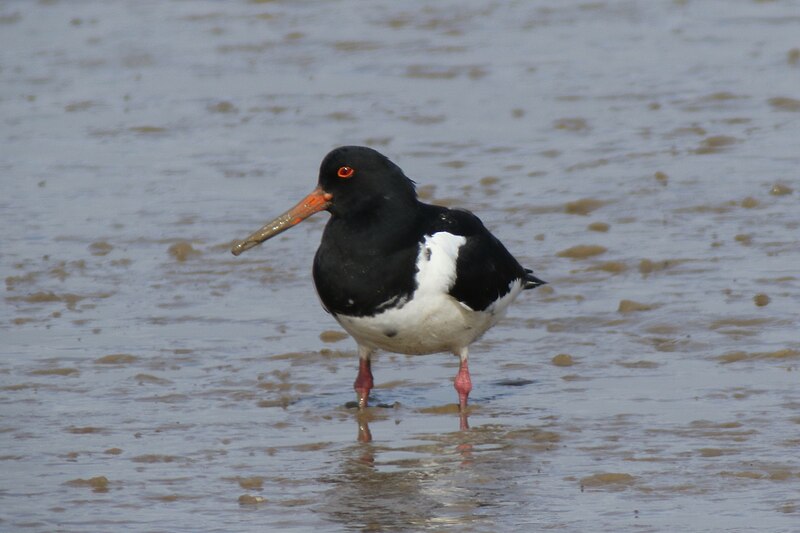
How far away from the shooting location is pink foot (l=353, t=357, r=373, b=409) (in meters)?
8.41

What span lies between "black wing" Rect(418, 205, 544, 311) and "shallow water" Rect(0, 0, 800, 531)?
582 mm

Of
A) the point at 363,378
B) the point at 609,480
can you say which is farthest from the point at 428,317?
the point at 609,480

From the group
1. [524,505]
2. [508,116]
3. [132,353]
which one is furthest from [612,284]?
[508,116]

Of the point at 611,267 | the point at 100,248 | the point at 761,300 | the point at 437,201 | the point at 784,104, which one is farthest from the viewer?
the point at 784,104

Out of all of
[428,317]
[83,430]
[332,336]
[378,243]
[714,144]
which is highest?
[378,243]

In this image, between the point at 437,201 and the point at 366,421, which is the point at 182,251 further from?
the point at 366,421

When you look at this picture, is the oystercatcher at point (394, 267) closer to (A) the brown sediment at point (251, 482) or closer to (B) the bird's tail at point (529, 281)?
(B) the bird's tail at point (529, 281)

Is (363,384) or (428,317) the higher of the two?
(428,317)

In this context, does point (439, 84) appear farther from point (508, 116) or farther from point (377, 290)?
point (377, 290)

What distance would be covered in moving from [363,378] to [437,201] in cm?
427

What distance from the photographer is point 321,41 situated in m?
18.7

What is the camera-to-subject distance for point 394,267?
8.00 meters

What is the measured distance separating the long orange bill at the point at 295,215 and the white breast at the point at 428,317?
614 millimetres

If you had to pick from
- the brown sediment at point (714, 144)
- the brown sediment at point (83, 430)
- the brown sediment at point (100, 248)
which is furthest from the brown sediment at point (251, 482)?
the brown sediment at point (714, 144)
